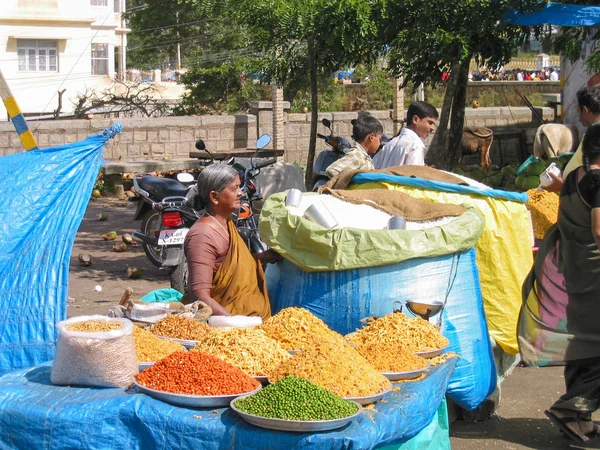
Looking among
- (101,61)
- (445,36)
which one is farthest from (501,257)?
(101,61)

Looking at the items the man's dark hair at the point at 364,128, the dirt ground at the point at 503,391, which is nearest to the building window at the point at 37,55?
the dirt ground at the point at 503,391

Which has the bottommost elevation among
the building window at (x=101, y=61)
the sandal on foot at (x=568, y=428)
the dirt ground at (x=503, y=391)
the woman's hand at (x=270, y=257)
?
the dirt ground at (x=503, y=391)

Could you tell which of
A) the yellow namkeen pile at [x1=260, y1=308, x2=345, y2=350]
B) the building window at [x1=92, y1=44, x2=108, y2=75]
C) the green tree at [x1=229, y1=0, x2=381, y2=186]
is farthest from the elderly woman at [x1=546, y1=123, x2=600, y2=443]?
the building window at [x1=92, y1=44, x2=108, y2=75]

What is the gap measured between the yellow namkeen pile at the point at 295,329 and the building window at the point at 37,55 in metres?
37.5

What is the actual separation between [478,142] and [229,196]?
1155 cm

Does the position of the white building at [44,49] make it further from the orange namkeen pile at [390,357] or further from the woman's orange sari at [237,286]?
the orange namkeen pile at [390,357]

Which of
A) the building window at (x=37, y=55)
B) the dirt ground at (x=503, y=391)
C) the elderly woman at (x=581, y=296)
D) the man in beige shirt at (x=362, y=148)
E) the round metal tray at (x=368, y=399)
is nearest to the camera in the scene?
the round metal tray at (x=368, y=399)

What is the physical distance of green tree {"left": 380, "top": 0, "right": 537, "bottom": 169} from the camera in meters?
7.96

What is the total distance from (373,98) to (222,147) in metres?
10.3

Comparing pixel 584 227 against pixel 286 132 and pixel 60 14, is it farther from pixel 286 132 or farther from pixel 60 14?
pixel 60 14

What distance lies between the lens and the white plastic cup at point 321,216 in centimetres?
396

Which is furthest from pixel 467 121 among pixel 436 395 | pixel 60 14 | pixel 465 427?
pixel 60 14

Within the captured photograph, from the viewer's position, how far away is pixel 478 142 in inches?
589

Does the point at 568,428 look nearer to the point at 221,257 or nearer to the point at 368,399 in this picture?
the point at 368,399
